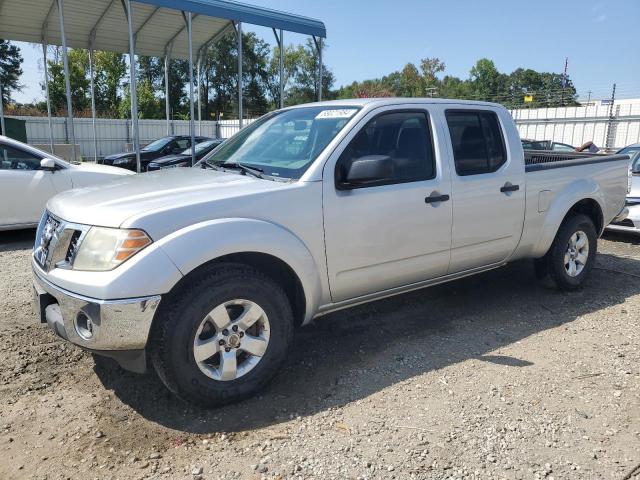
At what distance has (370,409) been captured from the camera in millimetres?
3242

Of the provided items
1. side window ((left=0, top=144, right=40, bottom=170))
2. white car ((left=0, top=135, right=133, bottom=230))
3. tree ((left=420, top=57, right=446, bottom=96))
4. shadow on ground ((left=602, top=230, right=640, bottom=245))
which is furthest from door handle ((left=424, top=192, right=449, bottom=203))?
tree ((left=420, top=57, right=446, bottom=96))

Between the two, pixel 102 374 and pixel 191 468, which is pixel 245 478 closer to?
pixel 191 468

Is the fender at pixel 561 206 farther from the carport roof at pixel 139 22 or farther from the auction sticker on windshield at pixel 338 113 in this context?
the carport roof at pixel 139 22

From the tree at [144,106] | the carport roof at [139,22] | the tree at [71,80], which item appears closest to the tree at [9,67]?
the tree at [71,80]

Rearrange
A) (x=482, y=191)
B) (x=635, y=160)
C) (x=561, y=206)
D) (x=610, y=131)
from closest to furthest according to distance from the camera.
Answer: (x=482, y=191) → (x=561, y=206) → (x=635, y=160) → (x=610, y=131)

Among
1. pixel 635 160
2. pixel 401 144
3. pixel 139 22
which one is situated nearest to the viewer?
pixel 401 144

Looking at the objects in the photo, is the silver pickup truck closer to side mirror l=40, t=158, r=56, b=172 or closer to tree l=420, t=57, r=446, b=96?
side mirror l=40, t=158, r=56, b=172

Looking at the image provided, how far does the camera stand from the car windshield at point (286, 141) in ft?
12.1

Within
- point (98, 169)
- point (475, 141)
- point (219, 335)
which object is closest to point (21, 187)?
point (98, 169)

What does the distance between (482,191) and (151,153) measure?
41.7 feet

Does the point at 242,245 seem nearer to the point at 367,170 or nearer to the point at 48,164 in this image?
the point at 367,170

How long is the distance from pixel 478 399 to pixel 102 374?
2.51 metres

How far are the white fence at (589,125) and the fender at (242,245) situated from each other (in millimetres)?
22946

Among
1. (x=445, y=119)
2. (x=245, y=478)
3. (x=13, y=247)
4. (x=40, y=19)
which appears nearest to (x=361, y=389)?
(x=245, y=478)
